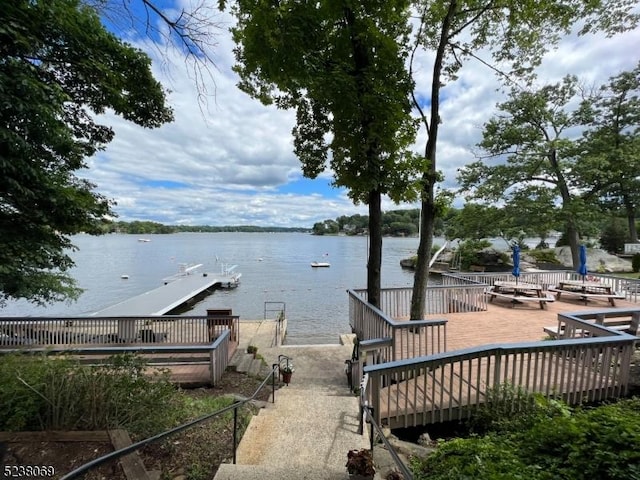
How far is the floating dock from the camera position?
52.1 feet

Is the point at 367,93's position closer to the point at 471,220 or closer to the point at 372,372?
the point at 372,372

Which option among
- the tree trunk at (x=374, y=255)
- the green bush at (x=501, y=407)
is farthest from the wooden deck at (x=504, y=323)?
the green bush at (x=501, y=407)

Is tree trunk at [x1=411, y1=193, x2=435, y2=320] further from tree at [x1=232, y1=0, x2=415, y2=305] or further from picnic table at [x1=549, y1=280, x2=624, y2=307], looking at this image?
picnic table at [x1=549, y1=280, x2=624, y2=307]

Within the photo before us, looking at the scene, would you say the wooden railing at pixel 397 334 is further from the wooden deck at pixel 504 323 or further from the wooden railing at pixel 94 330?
the wooden railing at pixel 94 330

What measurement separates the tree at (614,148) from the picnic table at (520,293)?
10.6 metres

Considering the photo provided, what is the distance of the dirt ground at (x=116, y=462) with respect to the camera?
8.01ft

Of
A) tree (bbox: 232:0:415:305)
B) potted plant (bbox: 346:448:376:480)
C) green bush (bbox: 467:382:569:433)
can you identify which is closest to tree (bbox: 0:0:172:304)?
tree (bbox: 232:0:415:305)

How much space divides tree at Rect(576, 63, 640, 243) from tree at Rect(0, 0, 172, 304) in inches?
807

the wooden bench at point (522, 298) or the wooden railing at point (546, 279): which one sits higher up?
the wooden railing at point (546, 279)

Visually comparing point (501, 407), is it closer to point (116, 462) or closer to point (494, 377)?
point (494, 377)

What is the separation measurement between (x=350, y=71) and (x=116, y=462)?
6.64 metres

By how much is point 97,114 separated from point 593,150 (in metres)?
23.2

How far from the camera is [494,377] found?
4.01 metres

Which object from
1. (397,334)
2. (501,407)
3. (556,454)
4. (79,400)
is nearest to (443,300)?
(397,334)
